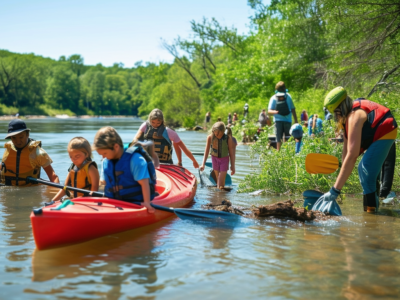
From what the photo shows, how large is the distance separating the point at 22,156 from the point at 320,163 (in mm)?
4404

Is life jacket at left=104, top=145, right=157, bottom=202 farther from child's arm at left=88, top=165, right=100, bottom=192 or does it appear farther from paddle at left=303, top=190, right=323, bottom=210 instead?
paddle at left=303, top=190, right=323, bottom=210

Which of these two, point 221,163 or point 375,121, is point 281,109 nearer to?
point 221,163

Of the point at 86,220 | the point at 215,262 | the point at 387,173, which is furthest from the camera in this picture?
the point at 387,173

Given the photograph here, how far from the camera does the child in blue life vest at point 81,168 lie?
513 cm

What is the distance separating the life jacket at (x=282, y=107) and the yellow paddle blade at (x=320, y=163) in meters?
4.17

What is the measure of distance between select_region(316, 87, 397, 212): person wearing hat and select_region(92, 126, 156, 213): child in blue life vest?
2.12 m

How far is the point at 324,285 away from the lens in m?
3.49

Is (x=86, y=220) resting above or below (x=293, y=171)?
below

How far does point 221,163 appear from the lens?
814 cm

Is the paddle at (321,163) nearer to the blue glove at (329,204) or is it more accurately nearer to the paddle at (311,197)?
the paddle at (311,197)

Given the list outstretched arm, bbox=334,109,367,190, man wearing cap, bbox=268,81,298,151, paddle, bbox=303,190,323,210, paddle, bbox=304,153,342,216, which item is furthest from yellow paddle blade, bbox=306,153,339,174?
man wearing cap, bbox=268,81,298,151

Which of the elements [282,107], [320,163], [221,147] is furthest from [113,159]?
[282,107]

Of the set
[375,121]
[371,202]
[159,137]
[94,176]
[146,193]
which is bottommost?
[371,202]

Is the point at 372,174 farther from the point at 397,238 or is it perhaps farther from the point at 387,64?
the point at 387,64
